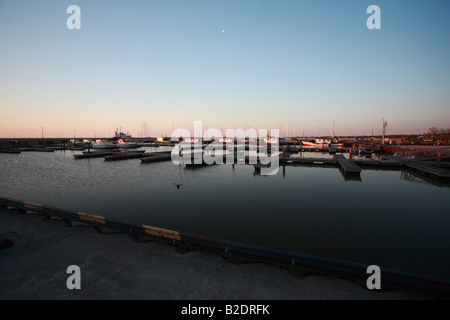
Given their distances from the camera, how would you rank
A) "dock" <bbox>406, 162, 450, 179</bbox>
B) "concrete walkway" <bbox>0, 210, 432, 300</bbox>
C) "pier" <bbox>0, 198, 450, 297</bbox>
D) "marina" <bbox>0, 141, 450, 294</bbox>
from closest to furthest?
1. "pier" <bbox>0, 198, 450, 297</bbox>
2. "concrete walkway" <bbox>0, 210, 432, 300</bbox>
3. "marina" <bbox>0, 141, 450, 294</bbox>
4. "dock" <bbox>406, 162, 450, 179</bbox>

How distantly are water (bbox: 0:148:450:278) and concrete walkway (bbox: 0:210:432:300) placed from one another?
414cm

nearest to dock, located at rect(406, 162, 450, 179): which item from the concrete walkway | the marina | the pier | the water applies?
the marina

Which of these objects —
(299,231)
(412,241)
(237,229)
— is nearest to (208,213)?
(237,229)

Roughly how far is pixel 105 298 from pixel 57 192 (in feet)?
67.8

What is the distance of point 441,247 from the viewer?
387 inches

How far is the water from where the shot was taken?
32.2ft

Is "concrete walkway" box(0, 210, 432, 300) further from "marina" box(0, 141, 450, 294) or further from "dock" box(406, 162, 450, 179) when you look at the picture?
"dock" box(406, 162, 450, 179)

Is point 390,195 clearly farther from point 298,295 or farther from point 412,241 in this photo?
point 298,295

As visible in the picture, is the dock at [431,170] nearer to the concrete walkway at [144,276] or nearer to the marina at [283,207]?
the marina at [283,207]

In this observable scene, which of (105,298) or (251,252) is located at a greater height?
(251,252)

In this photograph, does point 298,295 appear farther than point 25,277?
No

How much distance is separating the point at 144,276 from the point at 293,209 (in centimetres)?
1209
